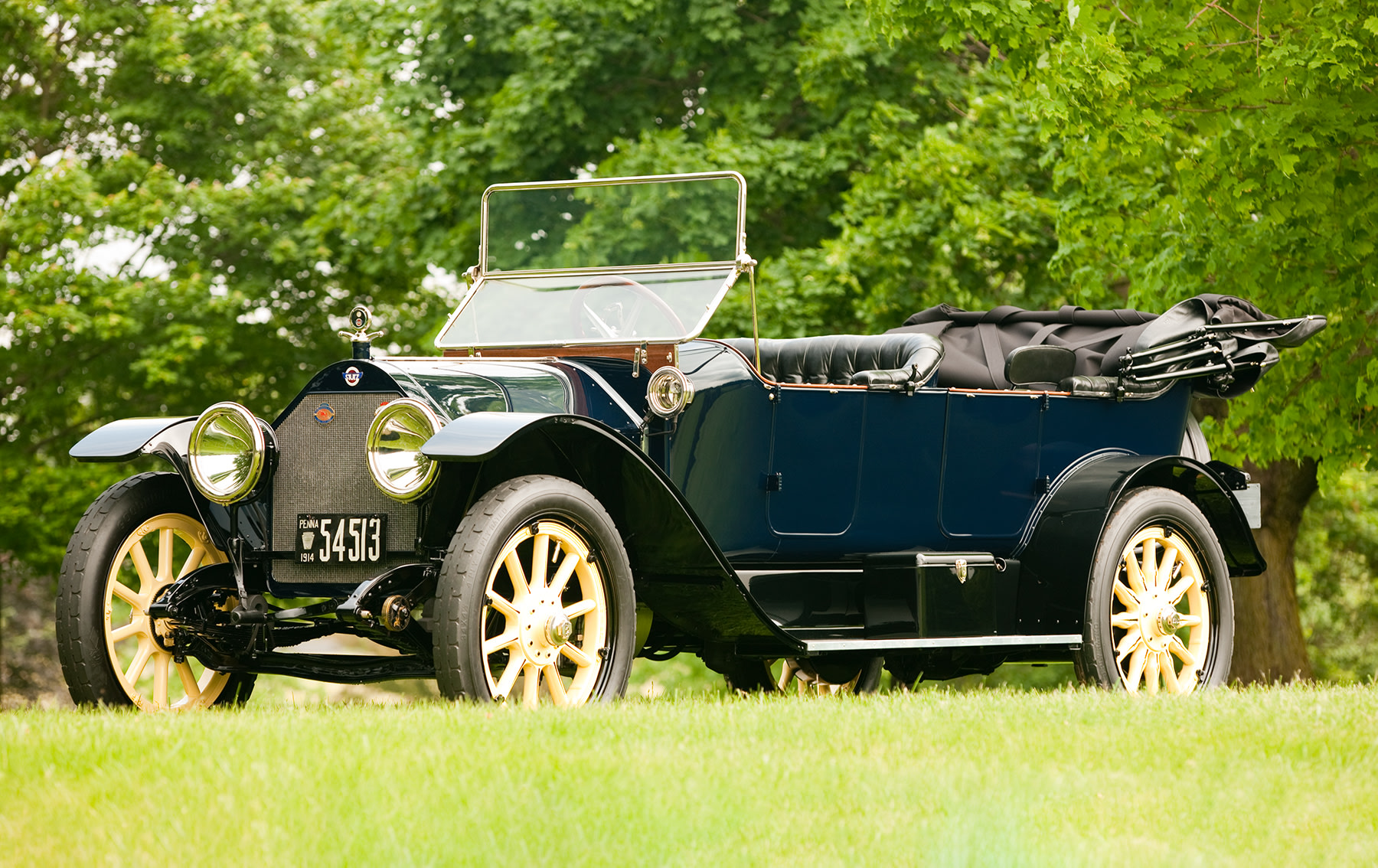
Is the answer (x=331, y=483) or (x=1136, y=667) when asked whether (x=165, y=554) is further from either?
(x=1136, y=667)

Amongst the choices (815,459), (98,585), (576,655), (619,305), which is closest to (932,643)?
(815,459)

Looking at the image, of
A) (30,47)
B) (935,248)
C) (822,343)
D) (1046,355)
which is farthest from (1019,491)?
(30,47)

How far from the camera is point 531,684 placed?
18.0 feet

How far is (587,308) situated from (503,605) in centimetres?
198

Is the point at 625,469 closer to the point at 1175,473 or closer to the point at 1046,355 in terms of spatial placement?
the point at 1046,355

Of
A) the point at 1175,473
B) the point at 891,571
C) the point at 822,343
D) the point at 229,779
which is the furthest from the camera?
the point at 822,343

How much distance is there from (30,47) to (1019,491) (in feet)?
53.5

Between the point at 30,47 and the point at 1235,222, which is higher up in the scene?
the point at 30,47

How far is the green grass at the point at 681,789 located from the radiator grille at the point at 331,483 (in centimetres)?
72

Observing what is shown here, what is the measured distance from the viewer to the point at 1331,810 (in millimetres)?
4262

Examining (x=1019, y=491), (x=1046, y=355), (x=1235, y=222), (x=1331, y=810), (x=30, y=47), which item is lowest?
(x=1331, y=810)

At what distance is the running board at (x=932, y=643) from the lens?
641cm

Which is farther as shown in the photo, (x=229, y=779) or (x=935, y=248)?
(x=935, y=248)

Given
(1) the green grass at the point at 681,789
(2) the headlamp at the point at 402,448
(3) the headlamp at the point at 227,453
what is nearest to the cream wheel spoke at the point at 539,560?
(2) the headlamp at the point at 402,448
